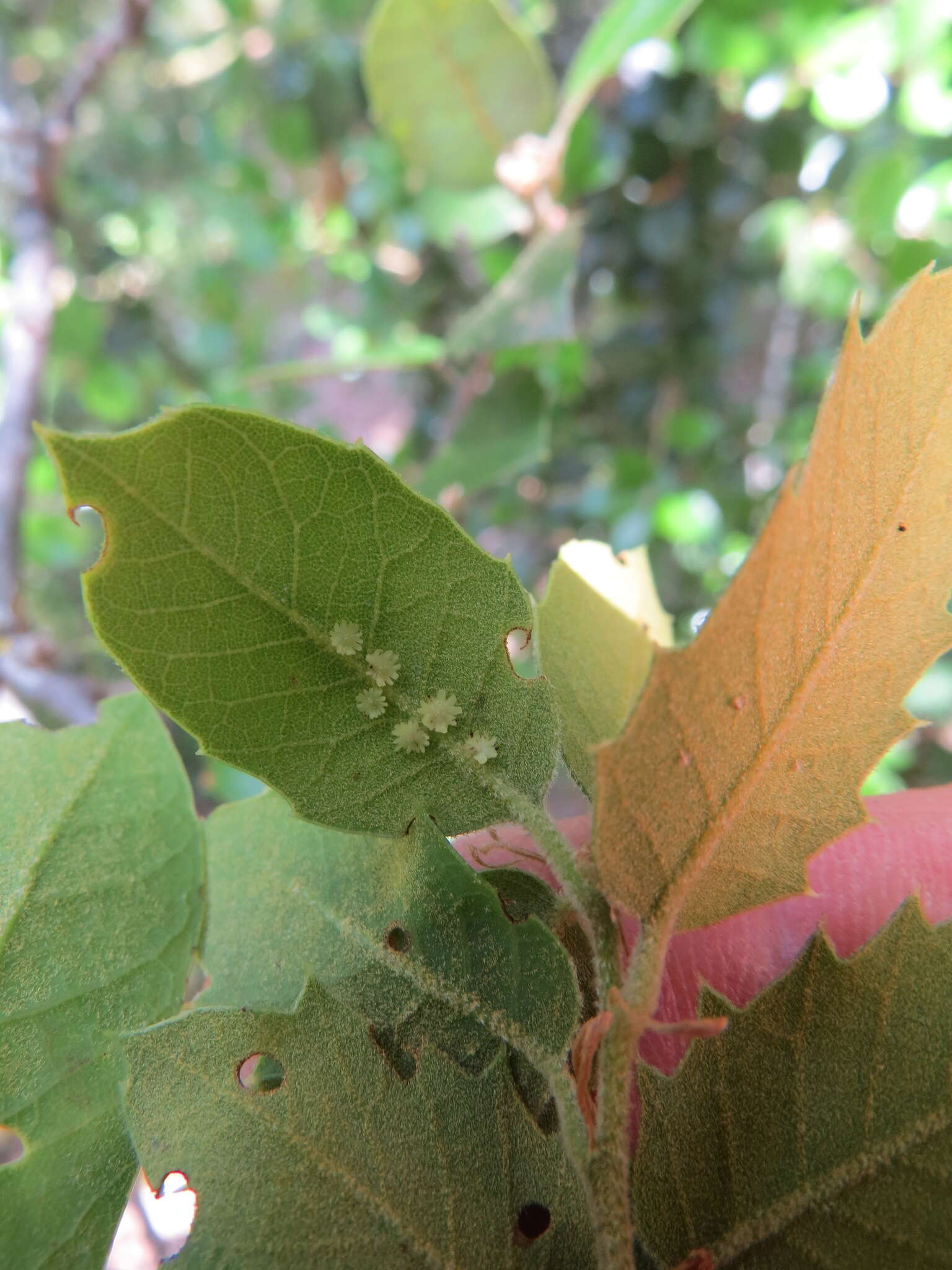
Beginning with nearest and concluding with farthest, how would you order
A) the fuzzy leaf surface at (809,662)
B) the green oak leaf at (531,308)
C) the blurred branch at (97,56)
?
the fuzzy leaf surface at (809,662) < the green oak leaf at (531,308) < the blurred branch at (97,56)

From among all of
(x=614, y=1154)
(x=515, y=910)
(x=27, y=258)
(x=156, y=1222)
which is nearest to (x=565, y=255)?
(x=515, y=910)

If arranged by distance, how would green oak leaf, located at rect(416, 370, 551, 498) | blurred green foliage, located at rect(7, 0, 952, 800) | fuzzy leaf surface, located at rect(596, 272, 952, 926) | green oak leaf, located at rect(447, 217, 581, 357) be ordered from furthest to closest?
blurred green foliage, located at rect(7, 0, 952, 800) → green oak leaf, located at rect(416, 370, 551, 498) → green oak leaf, located at rect(447, 217, 581, 357) → fuzzy leaf surface, located at rect(596, 272, 952, 926)

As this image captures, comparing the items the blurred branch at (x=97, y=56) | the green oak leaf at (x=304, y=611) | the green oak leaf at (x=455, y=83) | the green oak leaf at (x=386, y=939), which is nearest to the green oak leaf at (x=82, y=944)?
the green oak leaf at (x=386, y=939)

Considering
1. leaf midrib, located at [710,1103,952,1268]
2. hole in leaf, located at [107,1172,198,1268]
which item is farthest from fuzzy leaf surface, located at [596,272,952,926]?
hole in leaf, located at [107,1172,198,1268]

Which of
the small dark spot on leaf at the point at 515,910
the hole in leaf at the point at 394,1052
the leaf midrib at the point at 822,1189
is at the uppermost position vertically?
the small dark spot on leaf at the point at 515,910

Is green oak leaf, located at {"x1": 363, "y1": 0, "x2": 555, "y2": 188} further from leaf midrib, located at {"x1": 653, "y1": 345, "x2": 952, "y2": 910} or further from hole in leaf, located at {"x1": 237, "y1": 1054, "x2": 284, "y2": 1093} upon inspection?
hole in leaf, located at {"x1": 237, "y1": 1054, "x2": 284, "y2": 1093}

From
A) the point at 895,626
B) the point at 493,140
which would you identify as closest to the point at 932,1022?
the point at 895,626

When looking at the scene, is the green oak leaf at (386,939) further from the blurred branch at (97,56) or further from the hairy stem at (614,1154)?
the blurred branch at (97,56)
